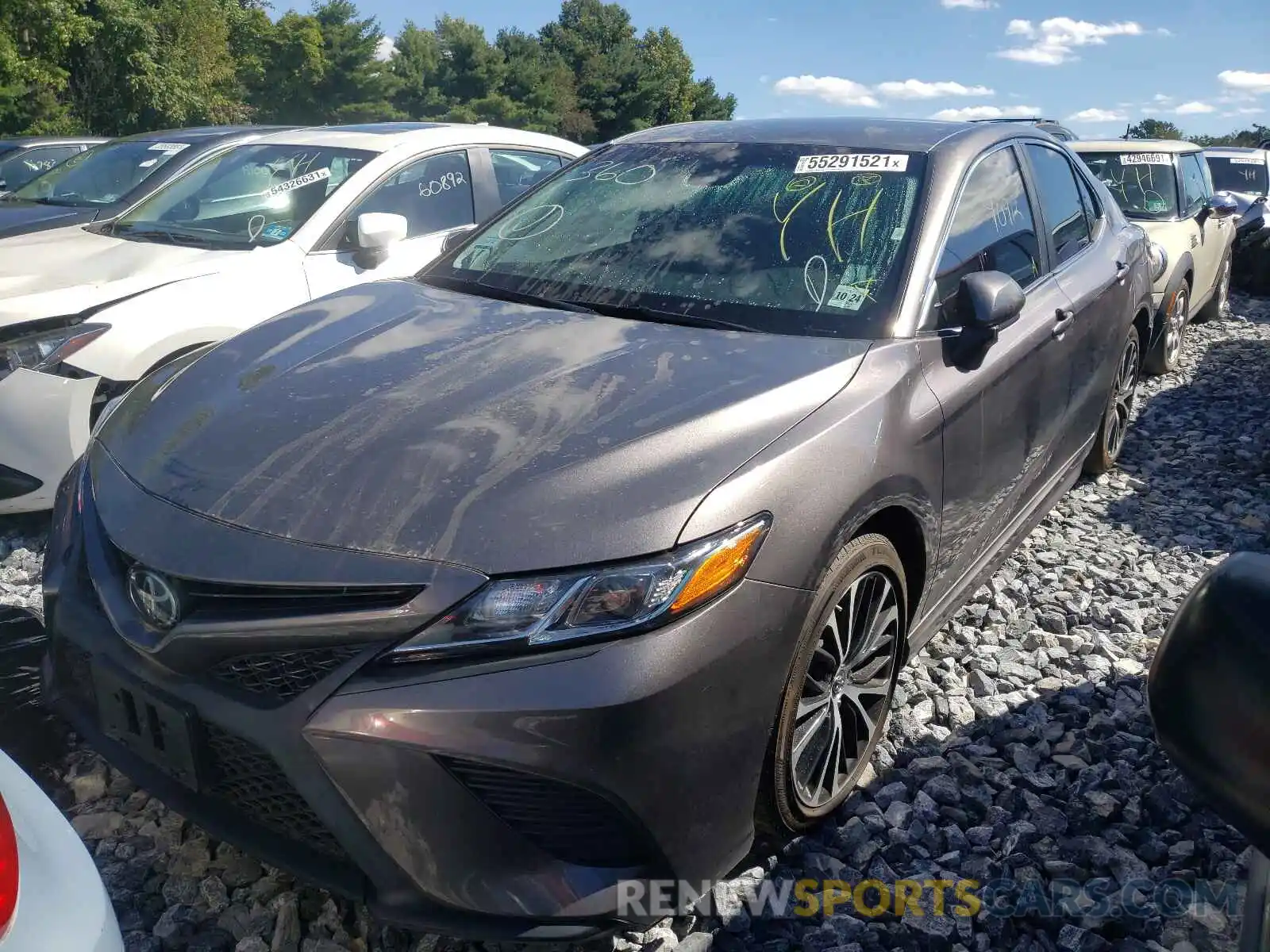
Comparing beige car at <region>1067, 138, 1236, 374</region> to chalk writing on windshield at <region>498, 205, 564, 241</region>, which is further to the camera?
beige car at <region>1067, 138, 1236, 374</region>

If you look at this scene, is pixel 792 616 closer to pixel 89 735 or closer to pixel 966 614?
pixel 89 735

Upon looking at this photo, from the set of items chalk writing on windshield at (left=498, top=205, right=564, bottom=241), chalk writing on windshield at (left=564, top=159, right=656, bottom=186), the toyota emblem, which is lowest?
the toyota emblem

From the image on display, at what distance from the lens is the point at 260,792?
6.06ft

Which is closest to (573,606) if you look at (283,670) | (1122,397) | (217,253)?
(283,670)

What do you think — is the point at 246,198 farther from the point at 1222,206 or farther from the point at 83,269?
the point at 1222,206

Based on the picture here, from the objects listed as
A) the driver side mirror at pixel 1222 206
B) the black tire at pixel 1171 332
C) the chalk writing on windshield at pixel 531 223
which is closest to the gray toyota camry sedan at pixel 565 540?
the chalk writing on windshield at pixel 531 223

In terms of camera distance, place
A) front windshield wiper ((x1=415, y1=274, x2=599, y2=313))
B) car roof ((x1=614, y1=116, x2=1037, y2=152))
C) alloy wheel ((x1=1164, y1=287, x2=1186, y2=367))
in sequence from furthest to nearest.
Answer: alloy wheel ((x1=1164, y1=287, x2=1186, y2=367)), car roof ((x1=614, y1=116, x2=1037, y2=152)), front windshield wiper ((x1=415, y1=274, x2=599, y2=313))

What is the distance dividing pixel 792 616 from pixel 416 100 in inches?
2221

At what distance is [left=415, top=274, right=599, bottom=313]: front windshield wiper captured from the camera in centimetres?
286

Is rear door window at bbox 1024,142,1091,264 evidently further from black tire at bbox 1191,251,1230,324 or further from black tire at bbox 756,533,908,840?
black tire at bbox 1191,251,1230,324

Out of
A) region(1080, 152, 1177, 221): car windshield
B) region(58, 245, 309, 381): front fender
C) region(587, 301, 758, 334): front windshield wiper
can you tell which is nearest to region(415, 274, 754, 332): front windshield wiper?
region(587, 301, 758, 334): front windshield wiper

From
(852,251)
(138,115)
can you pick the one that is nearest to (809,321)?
(852,251)

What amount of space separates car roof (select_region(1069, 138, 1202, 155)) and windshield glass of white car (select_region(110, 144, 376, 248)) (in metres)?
5.57

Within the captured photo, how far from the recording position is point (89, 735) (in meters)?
2.10
